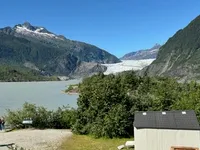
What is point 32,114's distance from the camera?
→ 30.2 m

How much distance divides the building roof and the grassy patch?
4.14m

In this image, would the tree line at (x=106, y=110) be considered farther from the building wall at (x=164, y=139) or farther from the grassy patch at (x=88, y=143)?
the building wall at (x=164, y=139)

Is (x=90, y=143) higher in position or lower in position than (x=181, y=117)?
lower

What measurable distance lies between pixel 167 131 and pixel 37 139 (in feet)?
35.1

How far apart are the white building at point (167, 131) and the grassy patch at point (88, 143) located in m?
3.94

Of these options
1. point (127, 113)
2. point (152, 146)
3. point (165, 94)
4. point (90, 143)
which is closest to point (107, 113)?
point (127, 113)

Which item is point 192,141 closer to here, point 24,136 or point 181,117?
point 181,117

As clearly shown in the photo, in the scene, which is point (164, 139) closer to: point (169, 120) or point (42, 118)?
point (169, 120)

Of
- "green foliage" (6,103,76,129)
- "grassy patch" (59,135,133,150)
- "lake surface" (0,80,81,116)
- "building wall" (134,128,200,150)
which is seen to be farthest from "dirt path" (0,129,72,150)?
"lake surface" (0,80,81,116)

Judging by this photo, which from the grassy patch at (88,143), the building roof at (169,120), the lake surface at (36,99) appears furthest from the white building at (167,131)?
the lake surface at (36,99)

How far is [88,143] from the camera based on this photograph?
23.4m

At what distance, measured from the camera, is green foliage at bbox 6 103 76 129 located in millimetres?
Answer: 30373

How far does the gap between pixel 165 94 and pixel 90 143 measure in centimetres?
942

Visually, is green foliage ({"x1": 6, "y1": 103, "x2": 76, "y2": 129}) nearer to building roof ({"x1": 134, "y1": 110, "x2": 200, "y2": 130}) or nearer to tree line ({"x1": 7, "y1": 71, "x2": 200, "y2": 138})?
tree line ({"x1": 7, "y1": 71, "x2": 200, "y2": 138})
